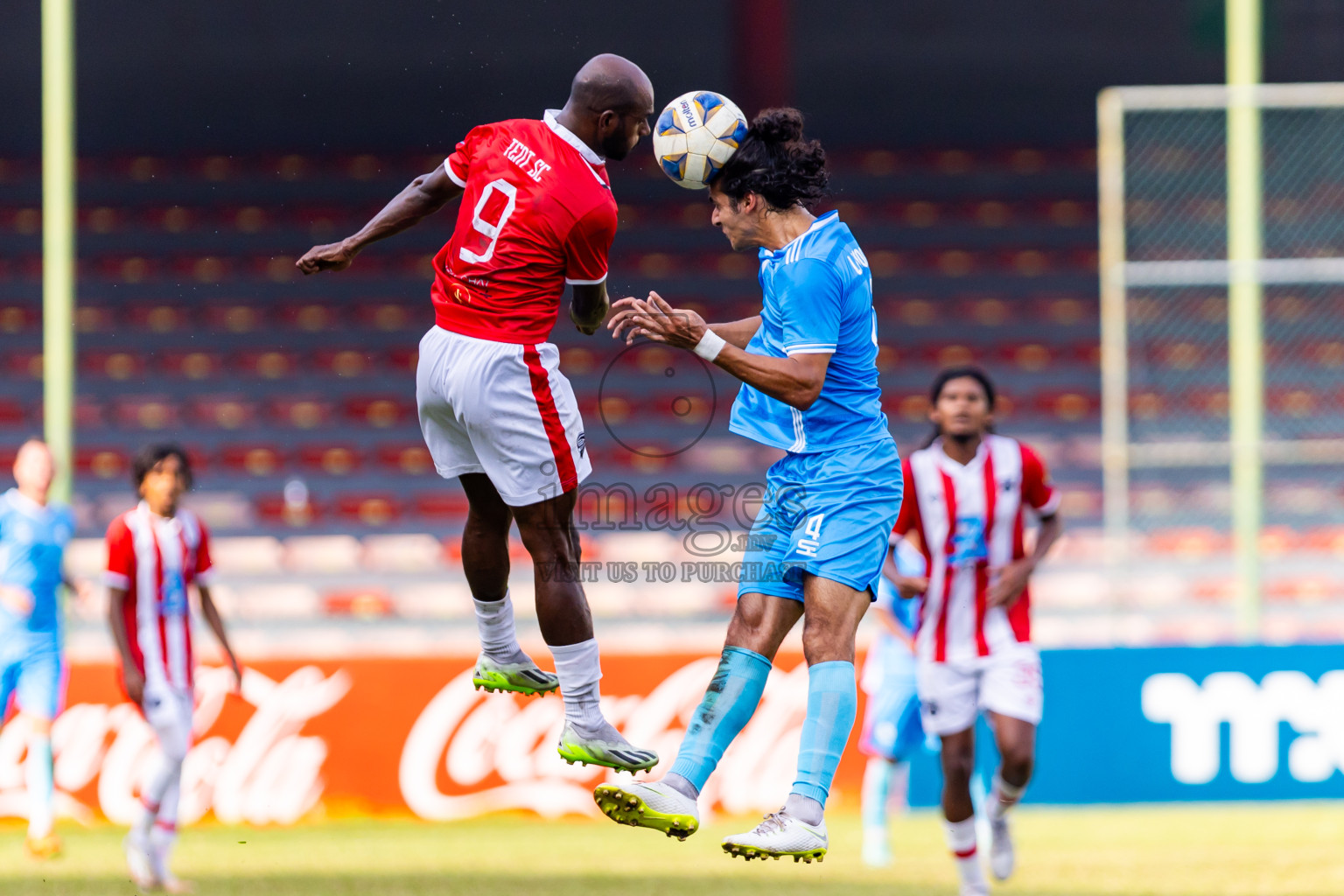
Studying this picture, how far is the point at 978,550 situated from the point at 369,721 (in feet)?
14.0

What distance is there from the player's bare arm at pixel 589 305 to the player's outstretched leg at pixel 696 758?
1019mm

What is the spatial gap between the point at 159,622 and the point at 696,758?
14.8ft

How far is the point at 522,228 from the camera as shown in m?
4.10

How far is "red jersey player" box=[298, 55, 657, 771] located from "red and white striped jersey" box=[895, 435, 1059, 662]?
10.6 ft

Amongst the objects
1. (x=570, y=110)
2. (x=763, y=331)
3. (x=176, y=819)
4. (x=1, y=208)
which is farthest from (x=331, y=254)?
(x=1, y=208)

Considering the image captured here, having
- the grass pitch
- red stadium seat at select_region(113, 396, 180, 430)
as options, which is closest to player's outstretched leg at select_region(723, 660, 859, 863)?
the grass pitch

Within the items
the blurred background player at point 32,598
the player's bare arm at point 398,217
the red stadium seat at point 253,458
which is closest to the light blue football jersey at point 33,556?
the blurred background player at point 32,598

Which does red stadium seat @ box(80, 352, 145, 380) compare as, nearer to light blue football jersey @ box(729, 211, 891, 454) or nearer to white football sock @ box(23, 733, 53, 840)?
white football sock @ box(23, 733, 53, 840)

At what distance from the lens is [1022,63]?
16391 millimetres

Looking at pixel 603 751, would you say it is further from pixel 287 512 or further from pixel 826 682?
pixel 287 512

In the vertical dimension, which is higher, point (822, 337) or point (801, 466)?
point (822, 337)

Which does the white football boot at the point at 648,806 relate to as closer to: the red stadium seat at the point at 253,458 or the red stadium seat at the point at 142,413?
the red stadium seat at the point at 253,458

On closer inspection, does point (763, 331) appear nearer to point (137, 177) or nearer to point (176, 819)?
point (176, 819)

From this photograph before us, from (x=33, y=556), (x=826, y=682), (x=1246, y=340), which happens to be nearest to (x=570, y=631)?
(x=826, y=682)
